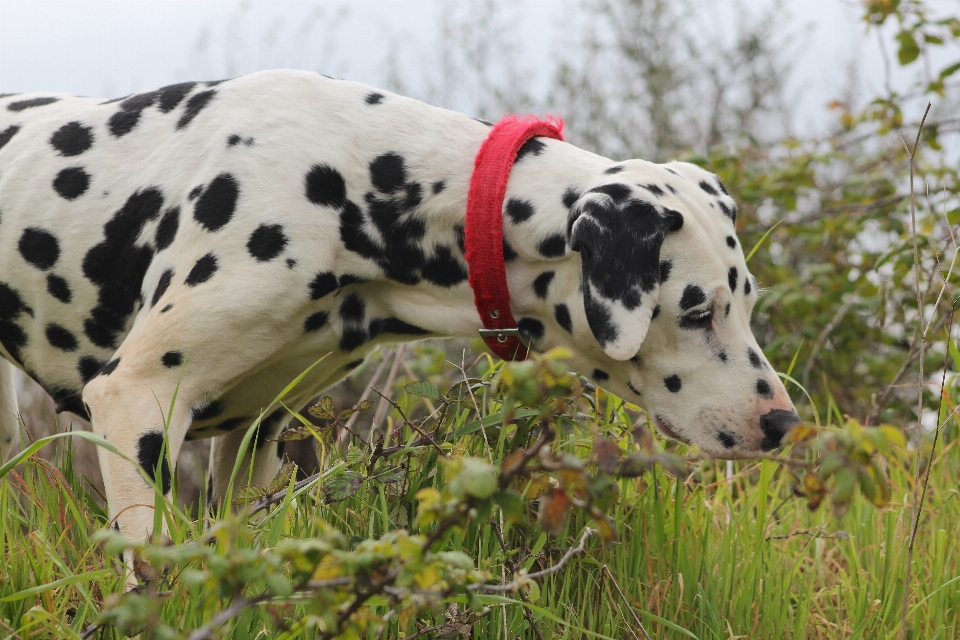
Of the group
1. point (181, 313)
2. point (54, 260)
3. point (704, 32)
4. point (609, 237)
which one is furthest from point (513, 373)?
point (704, 32)

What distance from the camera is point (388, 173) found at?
275 cm

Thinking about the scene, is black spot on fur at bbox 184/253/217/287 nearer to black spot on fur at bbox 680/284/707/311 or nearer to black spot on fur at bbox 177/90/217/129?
black spot on fur at bbox 177/90/217/129

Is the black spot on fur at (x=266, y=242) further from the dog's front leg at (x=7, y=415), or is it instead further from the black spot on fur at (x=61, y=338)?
the dog's front leg at (x=7, y=415)

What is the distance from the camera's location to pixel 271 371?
2.83 m

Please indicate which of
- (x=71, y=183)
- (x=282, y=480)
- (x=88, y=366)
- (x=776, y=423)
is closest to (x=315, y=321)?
(x=282, y=480)

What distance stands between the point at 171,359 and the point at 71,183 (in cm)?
77

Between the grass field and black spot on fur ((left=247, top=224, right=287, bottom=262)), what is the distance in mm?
575

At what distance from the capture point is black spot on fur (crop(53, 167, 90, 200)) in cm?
287

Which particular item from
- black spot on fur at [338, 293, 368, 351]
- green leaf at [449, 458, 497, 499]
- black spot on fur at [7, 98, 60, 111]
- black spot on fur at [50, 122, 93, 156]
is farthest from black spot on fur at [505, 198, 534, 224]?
black spot on fur at [7, 98, 60, 111]

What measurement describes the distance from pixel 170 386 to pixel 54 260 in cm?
68

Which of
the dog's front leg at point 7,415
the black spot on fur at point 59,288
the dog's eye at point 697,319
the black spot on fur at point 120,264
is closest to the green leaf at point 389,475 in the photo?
the dog's eye at point 697,319

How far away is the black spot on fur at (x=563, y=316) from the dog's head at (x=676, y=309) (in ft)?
0.31

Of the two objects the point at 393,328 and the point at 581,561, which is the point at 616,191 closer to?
the point at 393,328

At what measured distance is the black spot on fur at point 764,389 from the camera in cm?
254
